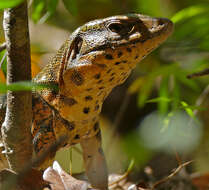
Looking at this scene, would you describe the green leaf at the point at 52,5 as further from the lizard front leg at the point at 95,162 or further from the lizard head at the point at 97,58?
the lizard front leg at the point at 95,162

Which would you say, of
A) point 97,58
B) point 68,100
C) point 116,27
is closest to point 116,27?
point 116,27

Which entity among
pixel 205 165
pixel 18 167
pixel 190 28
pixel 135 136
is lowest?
pixel 205 165

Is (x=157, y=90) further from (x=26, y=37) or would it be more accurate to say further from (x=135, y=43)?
(x=26, y=37)

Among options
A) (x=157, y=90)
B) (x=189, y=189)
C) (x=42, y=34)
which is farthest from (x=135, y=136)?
(x=42, y=34)

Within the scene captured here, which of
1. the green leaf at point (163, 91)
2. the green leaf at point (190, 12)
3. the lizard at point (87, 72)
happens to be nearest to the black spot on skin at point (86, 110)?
the lizard at point (87, 72)

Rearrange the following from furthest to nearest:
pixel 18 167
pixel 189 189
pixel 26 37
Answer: pixel 189 189 → pixel 18 167 → pixel 26 37

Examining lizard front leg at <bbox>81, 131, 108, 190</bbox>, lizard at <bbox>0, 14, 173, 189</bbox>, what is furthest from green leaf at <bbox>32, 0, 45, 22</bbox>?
lizard front leg at <bbox>81, 131, 108, 190</bbox>
